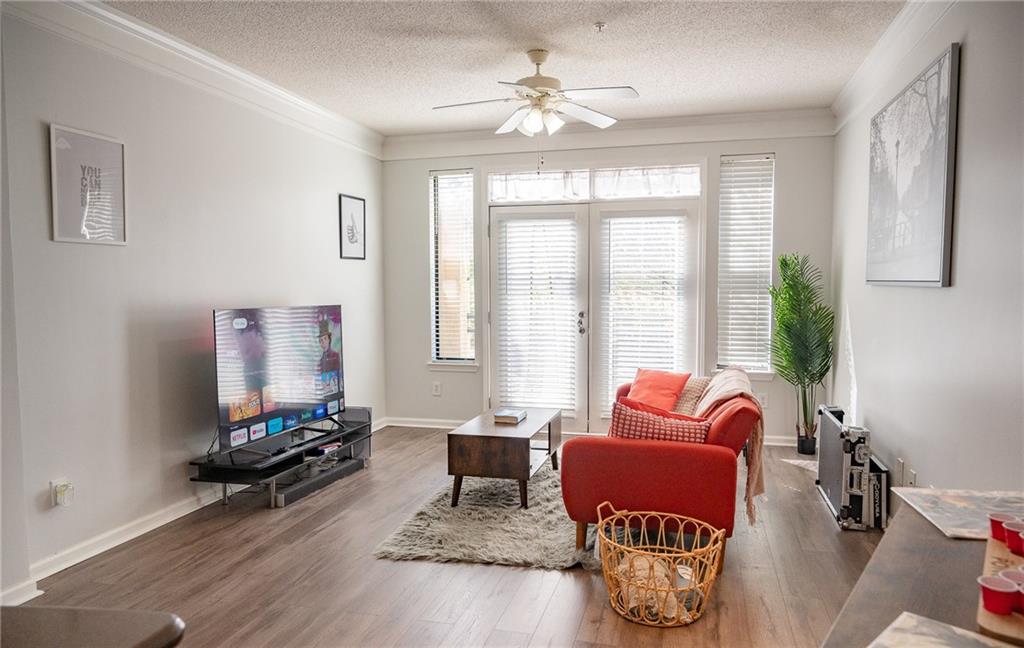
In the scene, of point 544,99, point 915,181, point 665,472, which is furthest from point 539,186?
point 665,472

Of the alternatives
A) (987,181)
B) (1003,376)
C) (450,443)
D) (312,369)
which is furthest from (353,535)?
(987,181)

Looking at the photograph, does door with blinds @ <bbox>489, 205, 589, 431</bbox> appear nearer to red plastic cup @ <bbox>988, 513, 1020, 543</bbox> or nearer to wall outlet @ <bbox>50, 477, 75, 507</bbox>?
wall outlet @ <bbox>50, 477, 75, 507</bbox>

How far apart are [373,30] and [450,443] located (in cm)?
230

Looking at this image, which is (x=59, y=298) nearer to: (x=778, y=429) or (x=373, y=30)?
(x=373, y=30)

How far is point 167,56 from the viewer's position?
362 centimetres

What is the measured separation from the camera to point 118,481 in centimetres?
335

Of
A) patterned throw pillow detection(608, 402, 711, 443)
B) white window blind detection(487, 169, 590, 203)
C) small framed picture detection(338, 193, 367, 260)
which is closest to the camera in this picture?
patterned throw pillow detection(608, 402, 711, 443)

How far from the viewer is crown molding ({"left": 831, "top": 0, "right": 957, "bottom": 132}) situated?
302 cm

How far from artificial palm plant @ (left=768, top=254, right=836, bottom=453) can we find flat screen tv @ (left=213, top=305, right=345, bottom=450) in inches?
130

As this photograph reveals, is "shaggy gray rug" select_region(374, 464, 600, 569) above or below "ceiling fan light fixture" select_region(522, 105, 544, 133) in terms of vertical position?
below

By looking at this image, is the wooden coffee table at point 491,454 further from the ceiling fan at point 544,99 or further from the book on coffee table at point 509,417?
the ceiling fan at point 544,99

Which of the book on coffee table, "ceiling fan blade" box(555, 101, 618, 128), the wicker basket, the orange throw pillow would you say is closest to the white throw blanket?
the wicker basket

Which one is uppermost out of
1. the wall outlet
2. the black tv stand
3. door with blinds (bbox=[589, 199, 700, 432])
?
door with blinds (bbox=[589, 199, 700, 432])

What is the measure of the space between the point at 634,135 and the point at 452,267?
2008mm
